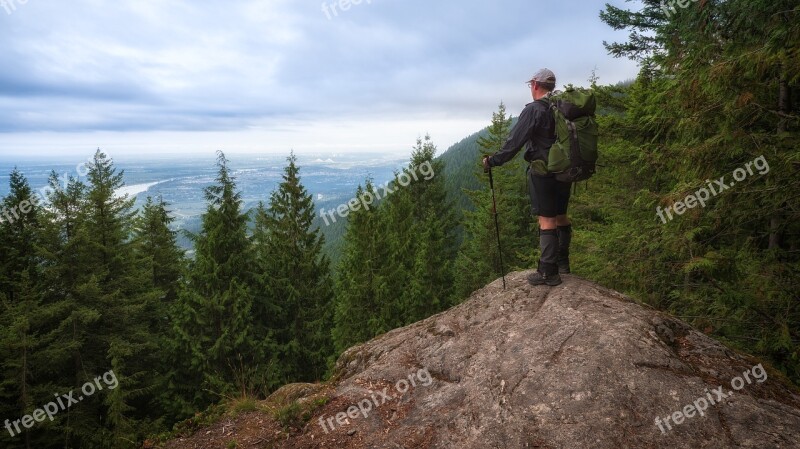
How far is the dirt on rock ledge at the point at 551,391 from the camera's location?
3773 mm

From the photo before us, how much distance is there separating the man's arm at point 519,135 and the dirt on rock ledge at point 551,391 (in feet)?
7.88

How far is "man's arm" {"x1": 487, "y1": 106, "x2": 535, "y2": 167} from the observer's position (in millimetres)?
5520

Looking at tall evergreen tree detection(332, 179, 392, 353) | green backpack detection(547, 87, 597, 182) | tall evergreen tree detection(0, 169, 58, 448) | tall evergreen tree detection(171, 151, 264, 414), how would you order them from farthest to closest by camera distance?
tall evergreen tree detection(332, 179, 392, 353) → tall evergreen tree detection(171, 151, 264, 414) → tall evergreen tree detection(0, 169, 58, 448) → green backpack detection(547, 87, 597, 182)

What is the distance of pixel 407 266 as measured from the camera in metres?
24.8

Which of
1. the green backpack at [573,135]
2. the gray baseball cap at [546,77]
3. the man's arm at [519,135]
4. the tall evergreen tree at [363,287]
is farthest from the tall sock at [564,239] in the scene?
the tall evergreen tree at [363,287]

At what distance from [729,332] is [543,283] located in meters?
3.25

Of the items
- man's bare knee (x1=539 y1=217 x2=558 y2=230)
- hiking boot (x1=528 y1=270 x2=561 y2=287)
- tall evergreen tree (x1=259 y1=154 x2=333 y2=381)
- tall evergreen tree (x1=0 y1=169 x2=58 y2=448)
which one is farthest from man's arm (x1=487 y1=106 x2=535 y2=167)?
tall evergreen tree (x1=259 y1=154 x2=333 y2=381)

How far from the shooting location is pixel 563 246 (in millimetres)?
6766

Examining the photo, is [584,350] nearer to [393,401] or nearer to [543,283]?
[543,283]

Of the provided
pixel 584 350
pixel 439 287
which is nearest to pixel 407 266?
pixel 439 287

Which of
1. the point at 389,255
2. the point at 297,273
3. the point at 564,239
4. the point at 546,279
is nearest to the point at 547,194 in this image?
the point at 564,239

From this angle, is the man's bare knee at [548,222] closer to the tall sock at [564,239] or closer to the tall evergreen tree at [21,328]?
the tall sock at [564,239]

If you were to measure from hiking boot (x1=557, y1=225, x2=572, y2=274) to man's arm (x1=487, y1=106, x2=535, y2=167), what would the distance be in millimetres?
1907

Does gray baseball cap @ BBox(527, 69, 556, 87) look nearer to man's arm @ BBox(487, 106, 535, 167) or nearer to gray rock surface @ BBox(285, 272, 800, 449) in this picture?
man's arm @ BBox(487, 106, 535, 167)
